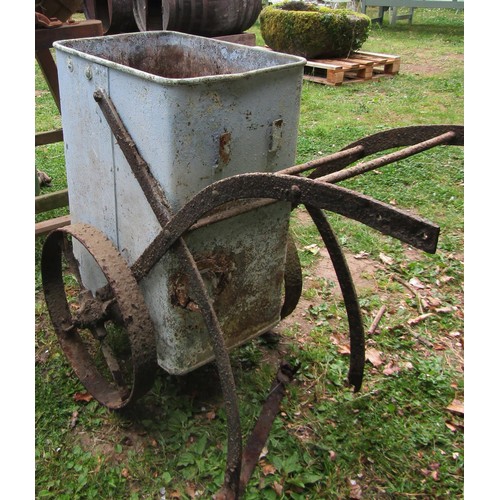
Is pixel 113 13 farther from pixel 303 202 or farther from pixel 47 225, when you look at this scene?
pixel 303 202

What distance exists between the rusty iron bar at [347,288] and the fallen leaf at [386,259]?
4.34 ft

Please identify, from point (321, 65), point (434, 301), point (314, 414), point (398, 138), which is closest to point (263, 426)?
point (314, 414)

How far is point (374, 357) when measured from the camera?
2824 millimetres

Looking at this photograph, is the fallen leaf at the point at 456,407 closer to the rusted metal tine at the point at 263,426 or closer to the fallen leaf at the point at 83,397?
the rusted metal tine at the point at 263,426

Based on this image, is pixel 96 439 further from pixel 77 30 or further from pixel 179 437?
pixel 77 30

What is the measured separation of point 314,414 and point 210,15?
390 cm

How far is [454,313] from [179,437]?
173 cm

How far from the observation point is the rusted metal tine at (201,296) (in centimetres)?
187

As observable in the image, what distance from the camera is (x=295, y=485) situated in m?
2.14

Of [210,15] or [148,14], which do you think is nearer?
[210,15]

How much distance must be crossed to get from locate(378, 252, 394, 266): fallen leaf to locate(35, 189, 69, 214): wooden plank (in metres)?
2.02

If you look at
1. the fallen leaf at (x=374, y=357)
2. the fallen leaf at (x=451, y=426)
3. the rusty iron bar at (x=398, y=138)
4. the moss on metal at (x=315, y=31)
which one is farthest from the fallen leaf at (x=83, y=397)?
the moss on metal at (x=315, y=31)

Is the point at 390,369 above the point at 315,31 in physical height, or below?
below

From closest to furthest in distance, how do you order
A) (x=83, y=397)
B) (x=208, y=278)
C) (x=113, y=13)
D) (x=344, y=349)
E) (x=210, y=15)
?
(x=208, y=278) → (x=83, y=397) → (x=344, y=349) → (x=210, y=15) → (x=113, y=13)
